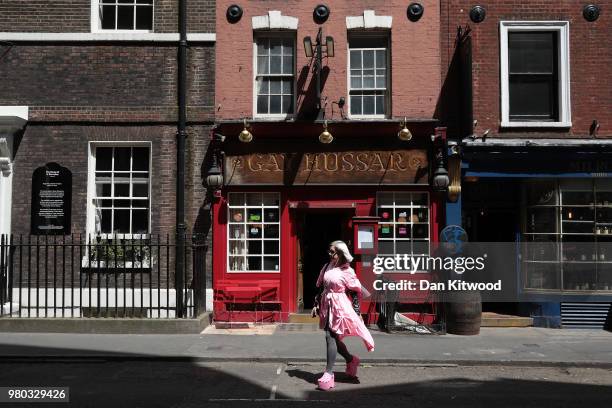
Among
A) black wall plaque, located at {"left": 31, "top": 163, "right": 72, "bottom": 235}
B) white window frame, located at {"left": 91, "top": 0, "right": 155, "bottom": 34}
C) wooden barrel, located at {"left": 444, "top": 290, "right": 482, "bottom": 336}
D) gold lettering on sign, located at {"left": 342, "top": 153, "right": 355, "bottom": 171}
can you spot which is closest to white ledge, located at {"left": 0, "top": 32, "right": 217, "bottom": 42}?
white window frame, located at {"left": 91, "top": 0, "right": 155, "bottom": 34}

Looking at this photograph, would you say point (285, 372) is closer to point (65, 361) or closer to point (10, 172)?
point (65, 361)

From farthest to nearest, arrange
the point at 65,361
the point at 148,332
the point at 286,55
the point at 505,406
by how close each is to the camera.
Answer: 1. the point at 286,55
2. the point at 148,332
3. the point at 65,361
4. the point at 505,406

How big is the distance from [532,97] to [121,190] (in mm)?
8927

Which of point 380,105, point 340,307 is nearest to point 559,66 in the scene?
point 380,105

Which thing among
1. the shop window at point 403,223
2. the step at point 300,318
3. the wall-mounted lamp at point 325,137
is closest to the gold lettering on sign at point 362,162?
the shop window at point 403,223

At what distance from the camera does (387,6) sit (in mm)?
13352

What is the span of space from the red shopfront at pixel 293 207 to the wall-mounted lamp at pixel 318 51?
1057mm

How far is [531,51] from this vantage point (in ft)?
43.2

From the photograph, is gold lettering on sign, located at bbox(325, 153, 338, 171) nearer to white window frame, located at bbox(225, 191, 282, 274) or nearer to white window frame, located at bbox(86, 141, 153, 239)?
white window frame, located at bbox(225, 191, 282, 274)

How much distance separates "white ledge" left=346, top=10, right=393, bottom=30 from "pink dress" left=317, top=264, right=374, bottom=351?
6921mm

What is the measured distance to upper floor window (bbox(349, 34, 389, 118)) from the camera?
13.4 m

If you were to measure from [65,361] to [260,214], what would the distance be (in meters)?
5.14

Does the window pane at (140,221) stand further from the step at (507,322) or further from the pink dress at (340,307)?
the step at (507,322)

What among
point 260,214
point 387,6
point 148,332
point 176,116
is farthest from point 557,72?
point 148,332
